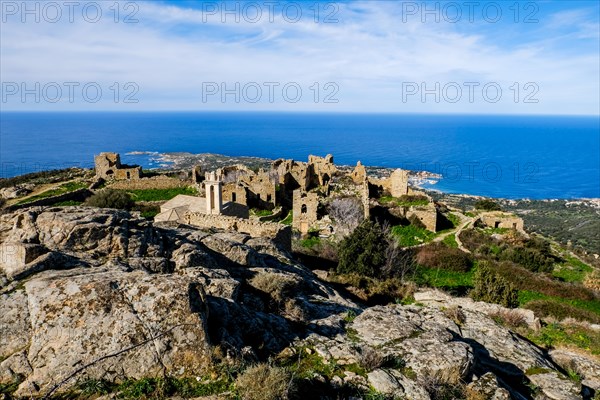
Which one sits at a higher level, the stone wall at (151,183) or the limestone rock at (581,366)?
the stone wall at (151,183)

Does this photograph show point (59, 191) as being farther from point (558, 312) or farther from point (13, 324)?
point (558, 312)

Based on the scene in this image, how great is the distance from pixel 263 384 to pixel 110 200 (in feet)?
104

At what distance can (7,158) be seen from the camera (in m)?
109

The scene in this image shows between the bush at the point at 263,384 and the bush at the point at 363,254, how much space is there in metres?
13.5

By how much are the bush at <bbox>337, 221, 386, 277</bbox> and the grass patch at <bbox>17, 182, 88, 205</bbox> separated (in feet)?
87.7

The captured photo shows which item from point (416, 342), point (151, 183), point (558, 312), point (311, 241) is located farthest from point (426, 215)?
point (416, 342)

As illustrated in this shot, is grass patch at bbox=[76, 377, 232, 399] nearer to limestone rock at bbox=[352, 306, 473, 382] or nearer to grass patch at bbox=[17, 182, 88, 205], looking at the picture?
limestone rock at bbox=[352, 306, 473, 382]


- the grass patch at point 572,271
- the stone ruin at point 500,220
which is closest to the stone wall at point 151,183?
the stone ruin at point 500,220

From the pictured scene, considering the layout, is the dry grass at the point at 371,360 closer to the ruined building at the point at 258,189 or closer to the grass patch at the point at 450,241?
the grass patch at the point at 450,241

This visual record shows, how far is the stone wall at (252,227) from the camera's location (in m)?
18.8

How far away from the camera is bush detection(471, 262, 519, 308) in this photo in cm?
1647

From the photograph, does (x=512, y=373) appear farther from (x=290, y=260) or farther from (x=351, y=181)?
(x=351, y=181)

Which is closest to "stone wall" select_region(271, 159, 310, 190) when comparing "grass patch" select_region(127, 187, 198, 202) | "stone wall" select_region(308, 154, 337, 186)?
"stone wall" select_region(308, 154, 337, 186)

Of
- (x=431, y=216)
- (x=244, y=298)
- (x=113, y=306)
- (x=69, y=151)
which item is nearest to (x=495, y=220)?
(x=431, y=216)
